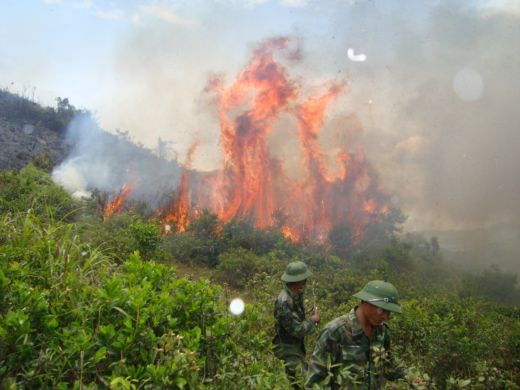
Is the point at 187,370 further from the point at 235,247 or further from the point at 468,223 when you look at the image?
the point at 468,223

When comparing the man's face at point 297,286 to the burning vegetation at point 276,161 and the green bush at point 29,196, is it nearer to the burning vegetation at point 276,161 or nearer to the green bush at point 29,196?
the green bush at point 29,196

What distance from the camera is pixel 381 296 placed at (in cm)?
353

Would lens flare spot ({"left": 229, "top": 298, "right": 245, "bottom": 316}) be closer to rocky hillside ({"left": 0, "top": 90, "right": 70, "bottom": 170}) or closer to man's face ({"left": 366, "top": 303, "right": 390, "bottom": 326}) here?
man's face ({"left": 366, "top": 303, "right": 390, "bottom": 326})

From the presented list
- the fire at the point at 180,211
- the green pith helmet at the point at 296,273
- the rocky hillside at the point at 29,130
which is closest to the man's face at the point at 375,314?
the green pith helmet at the point at 296,273

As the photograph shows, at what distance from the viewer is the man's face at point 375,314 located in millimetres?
3557

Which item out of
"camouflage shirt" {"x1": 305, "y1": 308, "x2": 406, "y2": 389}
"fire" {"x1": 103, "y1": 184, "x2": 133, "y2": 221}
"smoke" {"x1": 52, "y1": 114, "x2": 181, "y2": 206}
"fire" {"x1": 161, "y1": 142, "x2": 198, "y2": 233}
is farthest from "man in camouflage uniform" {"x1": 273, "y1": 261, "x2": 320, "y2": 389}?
"smoke" {"x1": 52, "y1": 114, "x2": 181, "y2": 206}

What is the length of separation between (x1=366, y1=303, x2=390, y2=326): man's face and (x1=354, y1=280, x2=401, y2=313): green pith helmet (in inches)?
2.6

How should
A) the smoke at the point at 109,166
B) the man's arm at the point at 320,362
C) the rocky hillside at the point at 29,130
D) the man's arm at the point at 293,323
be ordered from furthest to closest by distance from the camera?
the rocky hillside at the point at 29,130
the smoke at the point at 109,166
the man's arm at the point at 293,323
the man's arm at the point at 320,362

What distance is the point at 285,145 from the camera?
22.3m

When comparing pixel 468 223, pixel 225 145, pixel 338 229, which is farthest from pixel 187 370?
pixel 468 223

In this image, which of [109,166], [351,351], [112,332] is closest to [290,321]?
[351,351]

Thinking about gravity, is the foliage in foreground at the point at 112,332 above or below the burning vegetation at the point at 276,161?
below

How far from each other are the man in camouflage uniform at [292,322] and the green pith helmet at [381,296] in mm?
1284

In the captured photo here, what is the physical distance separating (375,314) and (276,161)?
60.3ft
